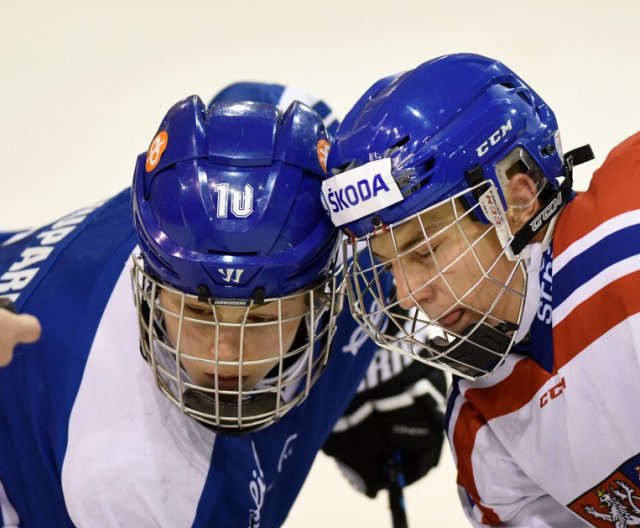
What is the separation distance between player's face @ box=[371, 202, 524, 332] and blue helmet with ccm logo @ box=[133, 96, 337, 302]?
0.32 ft

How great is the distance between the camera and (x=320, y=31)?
2609 millimetres

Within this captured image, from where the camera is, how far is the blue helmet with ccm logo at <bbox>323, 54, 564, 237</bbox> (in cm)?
111

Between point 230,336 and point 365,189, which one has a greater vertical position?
point 365,189

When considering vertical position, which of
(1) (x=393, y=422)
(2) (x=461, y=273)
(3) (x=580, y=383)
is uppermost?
(2) (x=461, y=273)

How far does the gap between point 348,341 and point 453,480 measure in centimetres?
48

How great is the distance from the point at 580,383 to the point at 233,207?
17.2 inches

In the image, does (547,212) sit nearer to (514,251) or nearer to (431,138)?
(514,251)

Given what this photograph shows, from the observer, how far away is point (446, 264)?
1153 mm

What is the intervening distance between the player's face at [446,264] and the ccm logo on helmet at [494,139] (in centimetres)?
7

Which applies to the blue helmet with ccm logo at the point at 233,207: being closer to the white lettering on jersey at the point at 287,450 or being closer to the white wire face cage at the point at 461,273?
the white wire face cage at the point at 461,273

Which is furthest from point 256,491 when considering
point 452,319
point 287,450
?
point 452,319

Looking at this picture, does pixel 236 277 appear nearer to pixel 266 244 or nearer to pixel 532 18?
pixel 266 244

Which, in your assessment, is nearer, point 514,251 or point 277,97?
point 514,251

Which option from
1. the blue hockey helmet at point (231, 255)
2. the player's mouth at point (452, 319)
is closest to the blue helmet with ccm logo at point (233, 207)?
the blue hockey helmet at point (231, 255)
